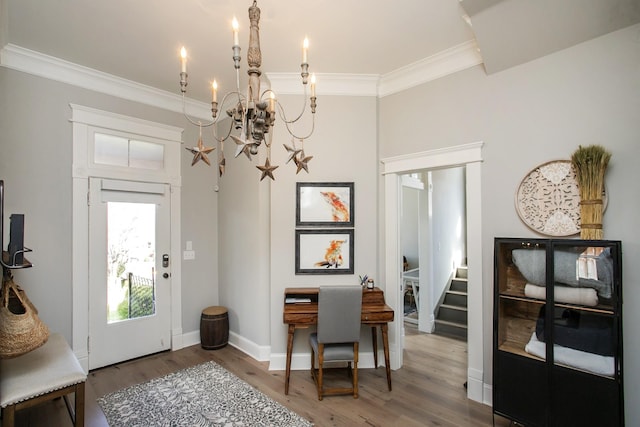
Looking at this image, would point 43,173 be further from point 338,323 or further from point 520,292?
point 520,292

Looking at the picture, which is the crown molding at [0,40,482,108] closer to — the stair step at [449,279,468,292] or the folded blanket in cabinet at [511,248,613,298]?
the folded blanket in cabinet at [511,248,613,298]

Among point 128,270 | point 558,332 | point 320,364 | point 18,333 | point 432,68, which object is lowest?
point 320,364

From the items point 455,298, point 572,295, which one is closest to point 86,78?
point 572,295

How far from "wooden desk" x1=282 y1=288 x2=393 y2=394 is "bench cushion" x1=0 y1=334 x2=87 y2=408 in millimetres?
1512

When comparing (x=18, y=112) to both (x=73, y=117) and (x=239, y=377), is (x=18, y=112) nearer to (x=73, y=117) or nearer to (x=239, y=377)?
(x=73, y=117)

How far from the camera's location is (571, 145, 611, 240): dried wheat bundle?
6.40ft

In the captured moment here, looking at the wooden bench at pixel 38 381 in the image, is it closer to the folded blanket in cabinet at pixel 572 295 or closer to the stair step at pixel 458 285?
the folded blanket in cabinet at pixel 572 295

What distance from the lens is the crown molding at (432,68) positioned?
262 centimetres

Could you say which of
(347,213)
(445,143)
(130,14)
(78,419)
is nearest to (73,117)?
(130,14)

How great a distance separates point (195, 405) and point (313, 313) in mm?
1245

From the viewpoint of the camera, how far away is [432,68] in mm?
2869

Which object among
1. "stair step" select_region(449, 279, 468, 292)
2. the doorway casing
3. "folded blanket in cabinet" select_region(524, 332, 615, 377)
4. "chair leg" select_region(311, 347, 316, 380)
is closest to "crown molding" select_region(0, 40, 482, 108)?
the doorway casing

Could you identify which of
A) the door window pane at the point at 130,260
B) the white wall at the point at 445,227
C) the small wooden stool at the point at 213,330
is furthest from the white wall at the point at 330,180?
the white wall at the point at 445,227

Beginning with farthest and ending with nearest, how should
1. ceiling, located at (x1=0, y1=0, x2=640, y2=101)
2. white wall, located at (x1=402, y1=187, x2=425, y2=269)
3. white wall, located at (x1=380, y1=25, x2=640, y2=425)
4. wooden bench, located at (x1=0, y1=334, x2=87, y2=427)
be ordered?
white wall, located at (x1=402, y1=187, x2=425, y2=269) < ceiling, located at (x1=0, y1=0, x2=640, y2=101) < white wall, located at (x1=380, y1=25, x2=640, y2=425) < wooden bench, located at (x1=0, y1=334, x2=87, y2=427)
